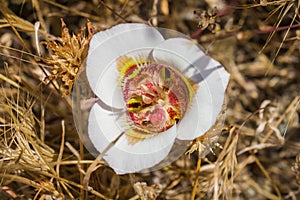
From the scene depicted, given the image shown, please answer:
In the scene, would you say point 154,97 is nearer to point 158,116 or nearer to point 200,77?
point 158,116

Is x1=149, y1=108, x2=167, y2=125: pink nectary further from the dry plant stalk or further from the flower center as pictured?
the dry plant stalk

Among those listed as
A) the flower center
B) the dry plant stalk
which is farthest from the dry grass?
the flower center

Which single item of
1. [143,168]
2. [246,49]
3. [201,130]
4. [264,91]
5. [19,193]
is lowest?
[19,193]

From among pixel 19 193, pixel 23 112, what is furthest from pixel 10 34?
pixel 19 193

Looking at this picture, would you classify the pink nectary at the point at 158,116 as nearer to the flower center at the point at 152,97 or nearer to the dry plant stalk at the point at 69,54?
the flower center at the point at 152,97

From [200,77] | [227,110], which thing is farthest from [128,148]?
[227,110]

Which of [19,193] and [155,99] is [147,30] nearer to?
[155,99]

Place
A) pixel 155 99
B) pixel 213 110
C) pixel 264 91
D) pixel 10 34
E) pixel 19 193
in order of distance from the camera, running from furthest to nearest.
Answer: pixel 264 91 < pixel 10 34 < pixel 19 193 < pixel 155 99 < pixel 213 110
